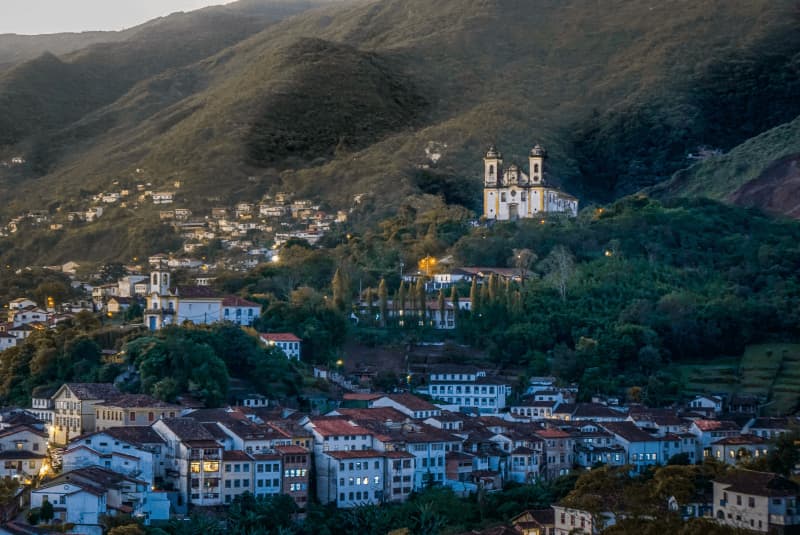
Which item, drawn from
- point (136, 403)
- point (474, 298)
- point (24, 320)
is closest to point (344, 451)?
point (136, 403)

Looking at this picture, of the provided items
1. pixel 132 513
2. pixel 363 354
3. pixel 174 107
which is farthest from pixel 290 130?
pixel 132 513

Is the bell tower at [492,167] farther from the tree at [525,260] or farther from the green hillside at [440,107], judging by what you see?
the tree at [525,260]

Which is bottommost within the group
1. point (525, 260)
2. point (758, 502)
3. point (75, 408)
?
point (758, 502)

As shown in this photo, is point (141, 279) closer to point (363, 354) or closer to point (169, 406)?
point (363, 354)

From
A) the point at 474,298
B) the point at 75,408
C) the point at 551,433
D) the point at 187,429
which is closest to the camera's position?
the point at 187,429

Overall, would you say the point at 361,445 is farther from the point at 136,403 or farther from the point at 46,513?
the point at 46,513

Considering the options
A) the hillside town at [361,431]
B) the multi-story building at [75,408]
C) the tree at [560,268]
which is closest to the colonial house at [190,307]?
the hillside town at [361,431]

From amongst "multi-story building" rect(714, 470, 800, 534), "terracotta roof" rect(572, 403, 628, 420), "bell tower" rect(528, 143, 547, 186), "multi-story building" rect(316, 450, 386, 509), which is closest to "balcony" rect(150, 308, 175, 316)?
"terracotta roof" rect(572, 403, 628, 420)
